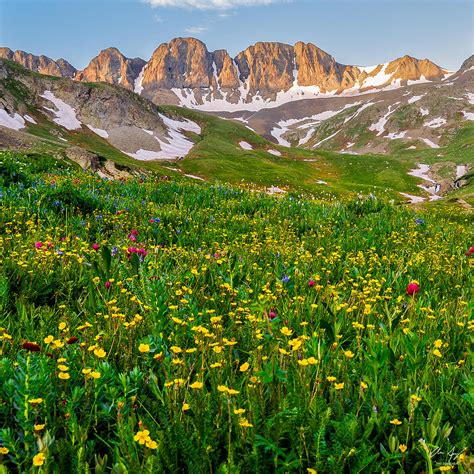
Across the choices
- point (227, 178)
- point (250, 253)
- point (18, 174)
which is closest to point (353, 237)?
point (250, 253)

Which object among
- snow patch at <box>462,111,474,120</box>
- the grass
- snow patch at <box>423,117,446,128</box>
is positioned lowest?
the grass

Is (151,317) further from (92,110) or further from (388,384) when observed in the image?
(92,110)

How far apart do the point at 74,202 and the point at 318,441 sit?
7610 mm

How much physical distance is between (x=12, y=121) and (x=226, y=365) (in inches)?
3796

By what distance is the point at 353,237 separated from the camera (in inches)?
302

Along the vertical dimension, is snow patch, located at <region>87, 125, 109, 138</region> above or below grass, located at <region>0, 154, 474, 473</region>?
above

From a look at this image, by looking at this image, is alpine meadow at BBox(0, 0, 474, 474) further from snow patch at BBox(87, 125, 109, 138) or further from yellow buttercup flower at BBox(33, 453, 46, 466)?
snow patch at BBox(87, 125, 109, 138)

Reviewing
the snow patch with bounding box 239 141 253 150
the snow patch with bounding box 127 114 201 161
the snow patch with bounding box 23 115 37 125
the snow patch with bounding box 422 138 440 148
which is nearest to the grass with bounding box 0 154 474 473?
the snow patch with bounding box 23 115 37 125

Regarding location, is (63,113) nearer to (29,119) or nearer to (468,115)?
(29,119)

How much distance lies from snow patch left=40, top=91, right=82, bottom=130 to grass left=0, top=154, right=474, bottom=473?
107333 millimetres

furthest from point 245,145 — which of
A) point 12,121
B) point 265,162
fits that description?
point 12,121

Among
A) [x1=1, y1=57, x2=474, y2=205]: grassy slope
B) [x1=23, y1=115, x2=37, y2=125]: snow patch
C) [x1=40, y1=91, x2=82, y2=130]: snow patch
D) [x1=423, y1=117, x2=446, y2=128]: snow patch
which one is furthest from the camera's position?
[x1=423, y1=117, x2=446, y2=128]: snow patch

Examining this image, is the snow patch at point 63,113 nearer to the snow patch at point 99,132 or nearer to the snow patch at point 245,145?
the snow patch at point 99,132

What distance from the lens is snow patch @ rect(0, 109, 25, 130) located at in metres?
80.0
